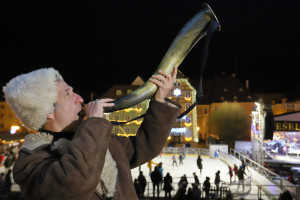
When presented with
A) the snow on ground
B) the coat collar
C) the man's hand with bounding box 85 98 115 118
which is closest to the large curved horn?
the man's hand with bounding box 85 98 115 118

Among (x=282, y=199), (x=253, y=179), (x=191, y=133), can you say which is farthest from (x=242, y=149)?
(x=282, y=199)

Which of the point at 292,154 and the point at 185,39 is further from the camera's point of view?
the point at 292,154

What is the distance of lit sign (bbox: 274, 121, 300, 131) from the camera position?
49.9 feet

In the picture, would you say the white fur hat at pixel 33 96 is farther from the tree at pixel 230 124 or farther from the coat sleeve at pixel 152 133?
the tree at pixel 230 124

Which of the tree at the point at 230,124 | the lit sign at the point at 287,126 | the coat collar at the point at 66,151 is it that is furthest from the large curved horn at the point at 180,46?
the tree at the point at 230,124

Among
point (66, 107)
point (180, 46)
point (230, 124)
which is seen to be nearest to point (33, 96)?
point (66, 107)

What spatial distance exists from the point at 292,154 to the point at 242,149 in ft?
18.2

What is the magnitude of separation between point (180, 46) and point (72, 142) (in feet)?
3.58

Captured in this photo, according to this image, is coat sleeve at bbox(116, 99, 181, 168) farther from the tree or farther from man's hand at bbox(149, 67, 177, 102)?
the tree

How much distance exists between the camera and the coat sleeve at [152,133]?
183 cm

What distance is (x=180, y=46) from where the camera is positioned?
Result: 6.04 feet

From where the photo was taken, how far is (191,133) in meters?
36.5

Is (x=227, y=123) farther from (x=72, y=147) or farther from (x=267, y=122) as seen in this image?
(x=72, y=147)

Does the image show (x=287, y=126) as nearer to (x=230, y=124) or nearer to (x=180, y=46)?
(x=180, y=46)
